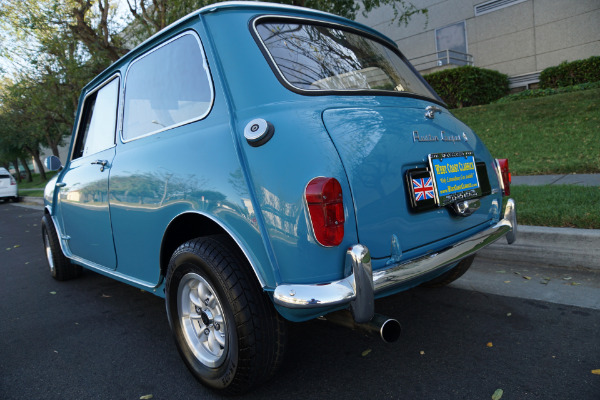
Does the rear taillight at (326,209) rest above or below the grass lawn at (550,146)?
above

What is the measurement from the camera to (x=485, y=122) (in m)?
11.7

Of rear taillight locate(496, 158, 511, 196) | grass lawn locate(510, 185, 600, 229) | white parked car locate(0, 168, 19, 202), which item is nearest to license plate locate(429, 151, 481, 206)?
rear taillight locate(496, 158, 511, 196)

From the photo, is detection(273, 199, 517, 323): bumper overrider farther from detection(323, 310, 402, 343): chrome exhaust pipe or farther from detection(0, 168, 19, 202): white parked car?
detection(0, 168, 19, 202): white parked car

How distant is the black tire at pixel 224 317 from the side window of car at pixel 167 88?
0.80 metres

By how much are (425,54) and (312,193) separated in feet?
64.1

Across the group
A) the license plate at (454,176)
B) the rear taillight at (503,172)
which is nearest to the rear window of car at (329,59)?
the license plate at (454,176)

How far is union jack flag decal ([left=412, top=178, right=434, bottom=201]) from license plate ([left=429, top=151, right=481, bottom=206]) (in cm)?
3

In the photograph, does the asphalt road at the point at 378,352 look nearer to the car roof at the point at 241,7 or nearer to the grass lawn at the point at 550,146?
the grass lawn at the point at 550,146

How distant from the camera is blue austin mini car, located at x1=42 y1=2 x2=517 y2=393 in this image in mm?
1936

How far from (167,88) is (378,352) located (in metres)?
2.08

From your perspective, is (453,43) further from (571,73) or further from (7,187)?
(7,187)

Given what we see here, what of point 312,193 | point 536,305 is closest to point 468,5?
point 536,305

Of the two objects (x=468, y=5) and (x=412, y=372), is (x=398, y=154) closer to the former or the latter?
(x=412, y=372)

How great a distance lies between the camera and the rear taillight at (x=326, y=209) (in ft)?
6.17
